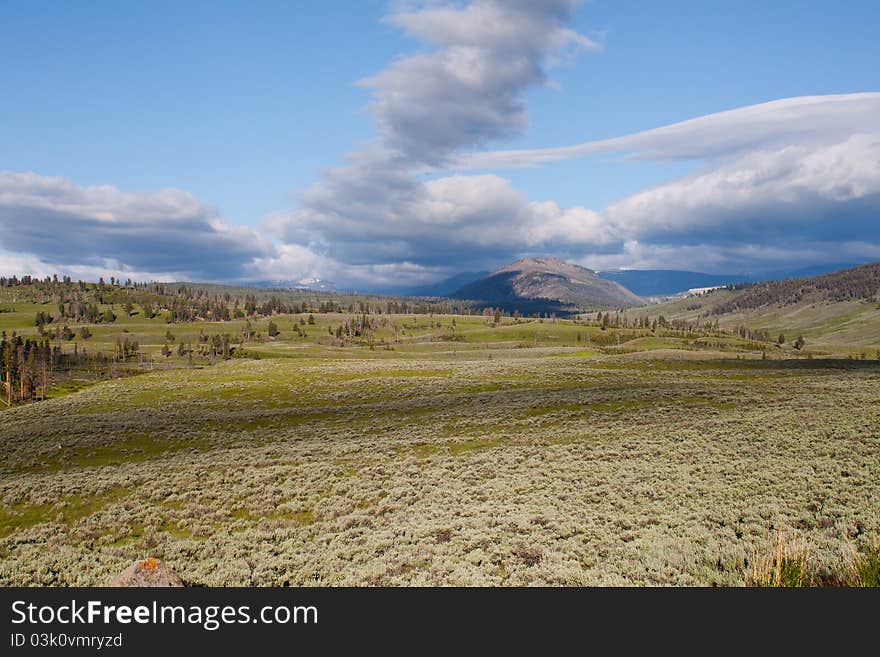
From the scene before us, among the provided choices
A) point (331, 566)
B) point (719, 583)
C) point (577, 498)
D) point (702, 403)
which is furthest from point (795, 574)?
point (702, 403)

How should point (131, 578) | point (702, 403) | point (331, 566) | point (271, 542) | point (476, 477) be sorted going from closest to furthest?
point (131, 578) → point (331, 566) → point (271, 542) → point (476, 477) → point (702, 403)

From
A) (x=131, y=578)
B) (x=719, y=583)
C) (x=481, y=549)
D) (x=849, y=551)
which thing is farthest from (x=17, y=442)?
(x=849, y=551)

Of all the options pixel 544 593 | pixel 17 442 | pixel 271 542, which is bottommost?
pixel 17 442

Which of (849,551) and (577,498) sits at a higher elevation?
(849,551)

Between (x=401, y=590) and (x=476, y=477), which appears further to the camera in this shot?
(x=476, y=477)

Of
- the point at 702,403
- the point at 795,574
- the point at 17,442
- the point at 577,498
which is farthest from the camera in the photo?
the point at 702,403

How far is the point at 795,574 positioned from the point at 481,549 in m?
7.95

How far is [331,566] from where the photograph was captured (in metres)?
13.8

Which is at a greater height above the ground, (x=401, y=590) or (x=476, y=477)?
(x=401, y=590)

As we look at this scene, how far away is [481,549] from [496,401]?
33.1 meters

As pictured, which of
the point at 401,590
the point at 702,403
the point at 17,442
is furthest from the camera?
the point at 702,403

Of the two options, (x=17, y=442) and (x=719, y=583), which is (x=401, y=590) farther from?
(x=17, y=442)

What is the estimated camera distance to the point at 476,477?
23.2m

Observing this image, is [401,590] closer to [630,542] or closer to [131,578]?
[131,578]
